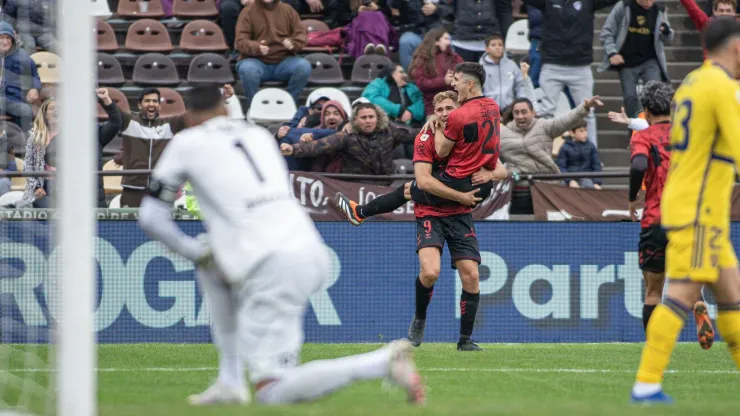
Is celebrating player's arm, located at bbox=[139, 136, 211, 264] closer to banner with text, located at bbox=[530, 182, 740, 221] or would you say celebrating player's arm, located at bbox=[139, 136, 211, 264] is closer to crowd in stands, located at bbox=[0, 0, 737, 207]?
crowd in stands, located at bbox=[0, 0, 737, 207]

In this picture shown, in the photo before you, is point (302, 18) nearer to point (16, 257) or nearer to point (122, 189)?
point (122, 189)

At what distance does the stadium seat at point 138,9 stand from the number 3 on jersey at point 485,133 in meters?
10.2

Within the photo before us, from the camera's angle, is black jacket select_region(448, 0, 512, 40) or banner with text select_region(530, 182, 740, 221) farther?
black jacket select_region(448, 0, 512, 40)

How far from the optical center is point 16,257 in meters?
12.8

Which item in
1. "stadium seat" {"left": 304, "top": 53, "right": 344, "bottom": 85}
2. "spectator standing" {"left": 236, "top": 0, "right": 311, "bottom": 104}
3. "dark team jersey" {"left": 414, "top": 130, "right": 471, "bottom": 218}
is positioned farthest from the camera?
"stadium seat" {"left": 304, "top": 53, "right": 344, "bottom": 85}

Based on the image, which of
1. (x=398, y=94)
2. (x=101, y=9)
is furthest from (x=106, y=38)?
(x=398, y=94)

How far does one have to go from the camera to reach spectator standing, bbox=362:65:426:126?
16.3m

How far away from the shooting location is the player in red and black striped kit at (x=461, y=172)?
1076cm

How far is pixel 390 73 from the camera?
53.7ft

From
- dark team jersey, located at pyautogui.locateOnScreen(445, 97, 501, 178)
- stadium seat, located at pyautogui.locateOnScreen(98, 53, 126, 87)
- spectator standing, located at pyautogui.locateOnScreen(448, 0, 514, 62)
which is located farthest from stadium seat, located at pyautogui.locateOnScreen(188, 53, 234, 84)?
dark team jersey, located at pyautogui.locateOnScreen(445, 97, 501, 178)

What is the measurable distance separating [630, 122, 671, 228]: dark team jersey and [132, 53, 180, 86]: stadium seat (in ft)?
32.1

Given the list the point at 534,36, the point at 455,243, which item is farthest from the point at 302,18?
the point at 455,243

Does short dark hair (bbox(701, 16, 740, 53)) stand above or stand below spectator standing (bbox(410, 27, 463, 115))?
above

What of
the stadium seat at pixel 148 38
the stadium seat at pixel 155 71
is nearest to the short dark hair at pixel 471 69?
the stadium seat at pixel 155 71
